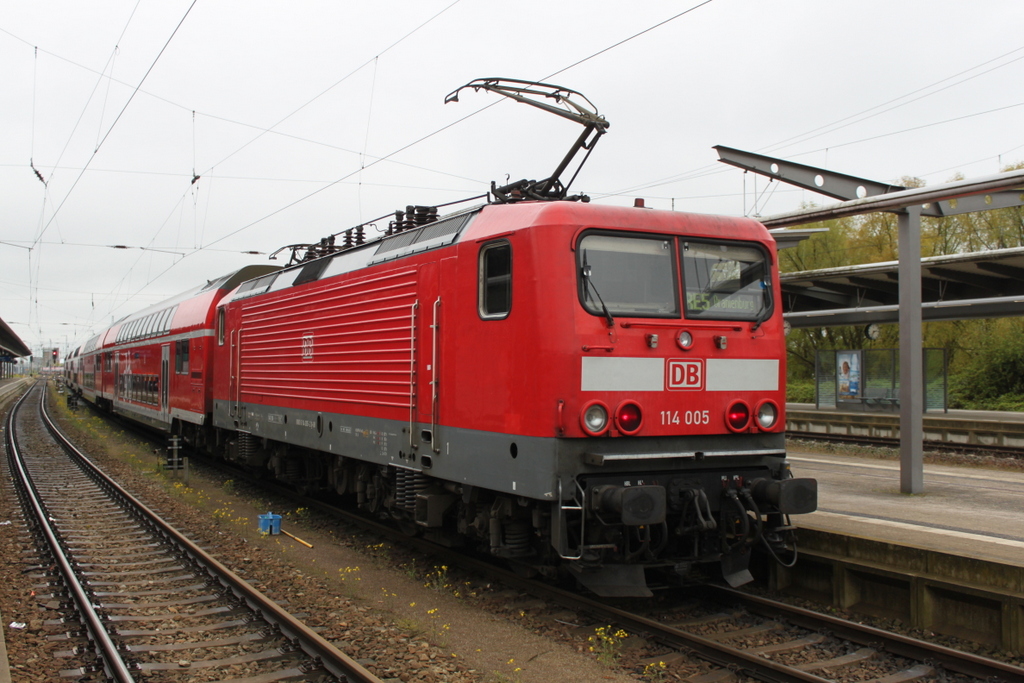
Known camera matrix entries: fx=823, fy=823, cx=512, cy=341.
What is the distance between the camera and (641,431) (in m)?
6.74

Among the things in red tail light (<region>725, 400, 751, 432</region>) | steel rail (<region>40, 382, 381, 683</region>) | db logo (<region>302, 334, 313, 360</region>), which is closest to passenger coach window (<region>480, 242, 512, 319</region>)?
red tail light (<region>725, 400, 751, 432</region>)

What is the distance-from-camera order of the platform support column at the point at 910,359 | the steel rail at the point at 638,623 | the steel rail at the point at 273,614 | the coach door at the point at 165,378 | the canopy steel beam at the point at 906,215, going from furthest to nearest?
the coach door at the point at 165,378 → the platform support column at the point at 910,359 → the canopy steel beam at the point at 906,215 → the steel rail at the point at 273,614 → the steel rail at the point at 638,623

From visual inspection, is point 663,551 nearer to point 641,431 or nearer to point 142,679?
point 641,431

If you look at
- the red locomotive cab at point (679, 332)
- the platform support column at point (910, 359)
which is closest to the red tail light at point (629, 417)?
the red locomotive cab at point (679, 332)

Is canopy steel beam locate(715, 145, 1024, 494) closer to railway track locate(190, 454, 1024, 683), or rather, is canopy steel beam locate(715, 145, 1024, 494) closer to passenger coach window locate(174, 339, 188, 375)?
railway track locate(190, 454, 1024, 683)

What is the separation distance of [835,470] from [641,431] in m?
8.50

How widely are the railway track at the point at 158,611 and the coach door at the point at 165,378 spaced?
690 centimetres

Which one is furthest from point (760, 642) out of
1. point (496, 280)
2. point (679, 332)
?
point (496, 280)

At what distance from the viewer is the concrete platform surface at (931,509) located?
297 inches

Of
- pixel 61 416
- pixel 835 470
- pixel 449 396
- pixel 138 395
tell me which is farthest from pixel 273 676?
pixel 61 416

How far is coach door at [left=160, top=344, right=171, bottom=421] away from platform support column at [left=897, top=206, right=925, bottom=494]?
1577 centimetres

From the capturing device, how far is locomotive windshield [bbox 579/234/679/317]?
6770 millimetres

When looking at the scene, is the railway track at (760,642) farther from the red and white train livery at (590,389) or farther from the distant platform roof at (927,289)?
the distant platform roof at (927,289)

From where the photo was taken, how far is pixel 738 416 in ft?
23.6
